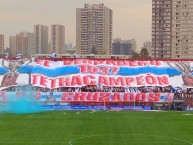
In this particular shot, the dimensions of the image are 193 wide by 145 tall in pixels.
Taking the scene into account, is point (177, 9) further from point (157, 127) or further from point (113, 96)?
point (157, 127)

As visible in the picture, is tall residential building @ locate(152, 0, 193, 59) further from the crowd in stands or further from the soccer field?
the soccer field

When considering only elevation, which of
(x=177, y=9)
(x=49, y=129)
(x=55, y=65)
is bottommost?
(x=49, y=129)

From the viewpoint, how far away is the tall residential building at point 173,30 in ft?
454

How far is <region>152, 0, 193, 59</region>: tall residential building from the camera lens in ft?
454

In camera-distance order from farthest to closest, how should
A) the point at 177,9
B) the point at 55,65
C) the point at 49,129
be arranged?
the point at 177,9
the point at 55,65
the point at 49,129

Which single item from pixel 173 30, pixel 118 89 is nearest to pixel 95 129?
pixel 118 89

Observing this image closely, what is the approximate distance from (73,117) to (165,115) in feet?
33.8

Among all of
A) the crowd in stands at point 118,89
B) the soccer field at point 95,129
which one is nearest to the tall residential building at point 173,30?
the crowd in stands at point 118,89

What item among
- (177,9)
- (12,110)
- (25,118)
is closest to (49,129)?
(25,118)

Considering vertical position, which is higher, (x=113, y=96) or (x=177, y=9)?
(x=177, y=9)

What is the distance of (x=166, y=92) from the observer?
57.7 metres

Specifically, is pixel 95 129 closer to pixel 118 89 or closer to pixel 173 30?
pixel 118 89

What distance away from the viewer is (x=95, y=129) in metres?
35.3

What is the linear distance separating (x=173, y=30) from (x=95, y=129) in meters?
109
